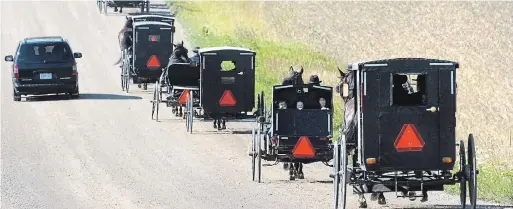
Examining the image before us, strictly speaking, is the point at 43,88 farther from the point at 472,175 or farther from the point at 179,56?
the point at 472,175

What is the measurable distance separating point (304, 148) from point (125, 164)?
426cm

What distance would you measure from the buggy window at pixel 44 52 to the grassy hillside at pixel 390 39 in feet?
18.1

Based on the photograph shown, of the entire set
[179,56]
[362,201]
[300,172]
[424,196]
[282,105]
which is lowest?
[362,201]

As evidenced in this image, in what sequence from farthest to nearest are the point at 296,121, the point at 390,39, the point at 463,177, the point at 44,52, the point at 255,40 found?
the point at 390,39 < the point at 255,40 < the point at 44,52 < the point at 296,121 < the point at 463,177

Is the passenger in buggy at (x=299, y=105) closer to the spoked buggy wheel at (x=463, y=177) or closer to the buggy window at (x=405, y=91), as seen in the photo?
the buggy window at (x=405, y=91)

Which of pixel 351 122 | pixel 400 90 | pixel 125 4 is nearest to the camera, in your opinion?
pixel 400 90

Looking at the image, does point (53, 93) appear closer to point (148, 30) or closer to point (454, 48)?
point (148, 30)

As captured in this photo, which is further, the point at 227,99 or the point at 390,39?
the point at 390,39

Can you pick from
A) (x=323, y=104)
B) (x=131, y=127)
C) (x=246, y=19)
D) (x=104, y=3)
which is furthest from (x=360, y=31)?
(x=323, y=104)

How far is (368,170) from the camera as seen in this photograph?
17.7 metres

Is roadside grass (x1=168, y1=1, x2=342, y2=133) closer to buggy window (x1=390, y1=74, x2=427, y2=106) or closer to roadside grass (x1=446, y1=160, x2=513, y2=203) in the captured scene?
roadside grass (x1=446, y1=160, x2=513, y2=203)

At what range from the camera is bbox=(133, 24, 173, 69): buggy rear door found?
37.0 m

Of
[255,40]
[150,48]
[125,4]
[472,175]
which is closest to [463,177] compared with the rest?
[472,175]

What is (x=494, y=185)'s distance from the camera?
65.1 feet
